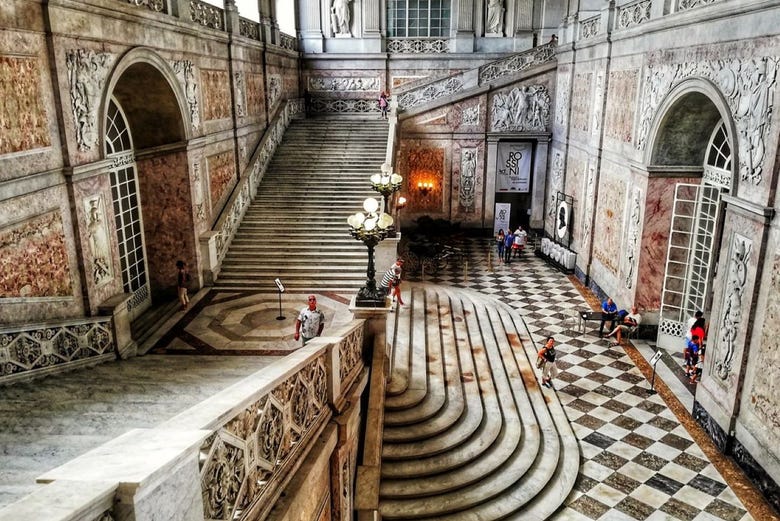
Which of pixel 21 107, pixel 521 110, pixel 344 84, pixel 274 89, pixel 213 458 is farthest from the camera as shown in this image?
pixel 344 84

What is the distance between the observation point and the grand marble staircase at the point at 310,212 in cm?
1324

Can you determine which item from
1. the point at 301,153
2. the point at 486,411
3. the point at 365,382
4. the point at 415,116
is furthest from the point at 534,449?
the point at 415,116

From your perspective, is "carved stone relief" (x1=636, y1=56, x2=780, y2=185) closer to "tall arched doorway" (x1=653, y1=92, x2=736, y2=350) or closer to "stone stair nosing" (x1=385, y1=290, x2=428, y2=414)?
"tall arched doorway" (x1=653, y1=92, x2=736, y2=350)

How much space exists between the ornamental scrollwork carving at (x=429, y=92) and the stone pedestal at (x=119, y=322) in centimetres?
1418

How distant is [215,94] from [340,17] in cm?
1016

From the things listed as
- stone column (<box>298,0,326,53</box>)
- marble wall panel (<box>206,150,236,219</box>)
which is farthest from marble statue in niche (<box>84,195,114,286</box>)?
stone column (<box>298,0,326,53</box>)

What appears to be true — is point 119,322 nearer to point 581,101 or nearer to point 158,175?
point 158,175

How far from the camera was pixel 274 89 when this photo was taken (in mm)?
18312

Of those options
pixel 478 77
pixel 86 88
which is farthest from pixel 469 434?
pixel 478 77

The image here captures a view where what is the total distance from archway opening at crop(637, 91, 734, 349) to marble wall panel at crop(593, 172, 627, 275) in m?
1.42

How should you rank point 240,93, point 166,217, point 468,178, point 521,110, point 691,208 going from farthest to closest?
point 468,178 < point 521,110 < point 240,93 < point 166,217 < point 691,208

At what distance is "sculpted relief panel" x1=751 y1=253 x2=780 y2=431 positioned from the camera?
7.34 meters

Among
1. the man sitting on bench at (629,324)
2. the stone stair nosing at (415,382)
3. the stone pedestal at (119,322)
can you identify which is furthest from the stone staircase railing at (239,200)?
the man sitting on bench at (629,324)

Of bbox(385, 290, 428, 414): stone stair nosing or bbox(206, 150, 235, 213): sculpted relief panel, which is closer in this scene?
bbox(385, 290, 428, 414): stone stair nosing
